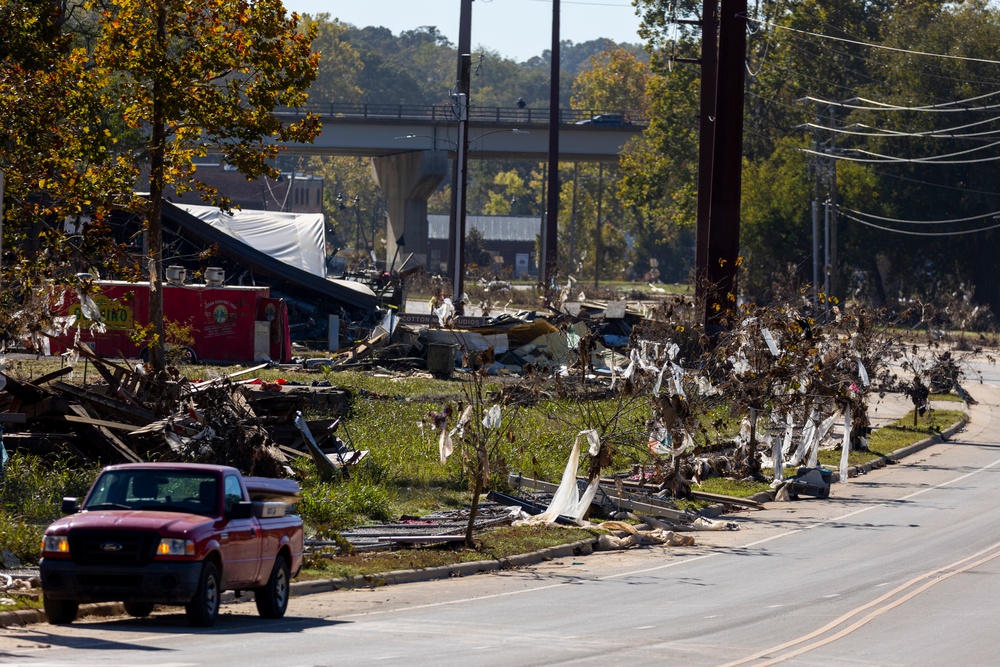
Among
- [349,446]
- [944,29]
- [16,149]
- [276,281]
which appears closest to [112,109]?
[16,149]

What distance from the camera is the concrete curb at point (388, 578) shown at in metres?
13.5

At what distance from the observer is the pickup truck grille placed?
12.8 metres

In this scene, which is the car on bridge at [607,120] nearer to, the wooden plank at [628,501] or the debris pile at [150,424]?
the wooden plank at [628,501]

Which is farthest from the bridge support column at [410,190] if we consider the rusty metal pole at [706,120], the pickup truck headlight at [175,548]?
the pickup truck headlight at [175,548]

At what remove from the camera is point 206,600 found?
1311 cm

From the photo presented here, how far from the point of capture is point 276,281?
5266 cm

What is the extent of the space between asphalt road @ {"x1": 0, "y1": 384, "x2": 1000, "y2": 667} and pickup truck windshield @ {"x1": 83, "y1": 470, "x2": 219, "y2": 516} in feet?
3.78

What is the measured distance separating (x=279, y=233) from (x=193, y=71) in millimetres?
34267

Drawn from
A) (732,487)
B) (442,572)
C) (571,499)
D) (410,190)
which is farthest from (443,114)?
(442,572)

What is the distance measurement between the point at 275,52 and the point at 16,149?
454 centimetres

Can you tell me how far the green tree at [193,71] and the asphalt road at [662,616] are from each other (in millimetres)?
9221

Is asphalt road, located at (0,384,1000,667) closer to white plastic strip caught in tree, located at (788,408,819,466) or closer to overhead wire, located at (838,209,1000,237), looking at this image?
white plastic strip caught in tree, located at (788,408,819,466)

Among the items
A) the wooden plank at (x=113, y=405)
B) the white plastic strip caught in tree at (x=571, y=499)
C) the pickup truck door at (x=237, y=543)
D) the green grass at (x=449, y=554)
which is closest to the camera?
the pickup truck door at (x=237, y=543)

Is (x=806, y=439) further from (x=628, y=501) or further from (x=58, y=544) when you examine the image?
(x=58, y=544)
